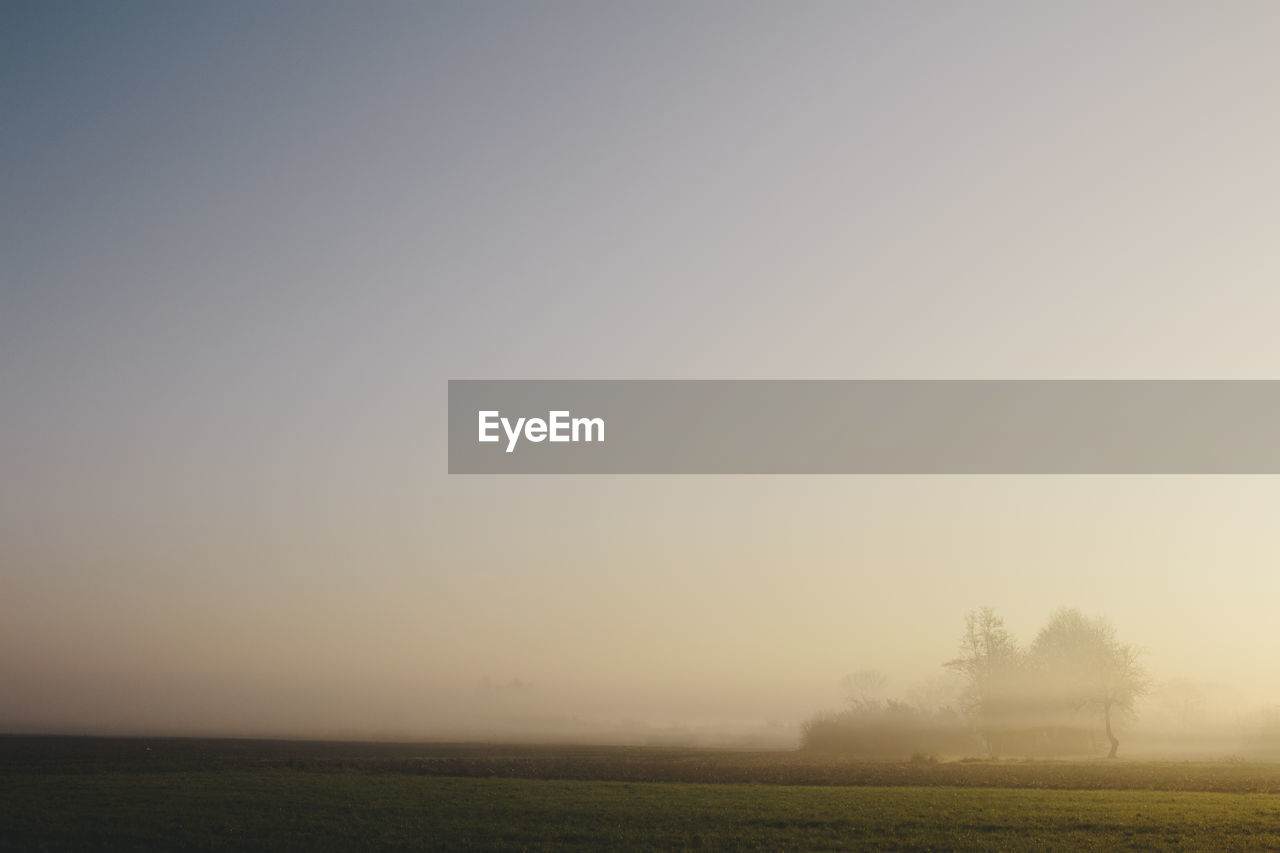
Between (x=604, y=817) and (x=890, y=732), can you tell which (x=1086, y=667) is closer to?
(x=890, y=732)

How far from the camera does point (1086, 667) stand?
9175 centimetres

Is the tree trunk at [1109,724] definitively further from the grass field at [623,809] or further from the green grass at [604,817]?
the green grass at [604,817]

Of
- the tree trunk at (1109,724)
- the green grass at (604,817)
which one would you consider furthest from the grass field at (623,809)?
the tree trunk at (1109,724)

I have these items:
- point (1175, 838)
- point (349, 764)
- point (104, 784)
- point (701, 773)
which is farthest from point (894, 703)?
point (104, 784)

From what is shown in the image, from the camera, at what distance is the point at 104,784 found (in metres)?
46.6

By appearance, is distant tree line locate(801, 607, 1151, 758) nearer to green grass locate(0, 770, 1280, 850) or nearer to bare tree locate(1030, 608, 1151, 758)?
Result: bare tree locate(1030, 608, 1151, 758)

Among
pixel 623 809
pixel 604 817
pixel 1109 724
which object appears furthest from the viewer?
pixel 1109 724

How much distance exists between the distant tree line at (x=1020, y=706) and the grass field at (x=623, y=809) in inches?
1249

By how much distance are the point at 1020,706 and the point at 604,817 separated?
241 ft

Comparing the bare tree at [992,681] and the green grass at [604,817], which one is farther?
the bare tree at [992,681]

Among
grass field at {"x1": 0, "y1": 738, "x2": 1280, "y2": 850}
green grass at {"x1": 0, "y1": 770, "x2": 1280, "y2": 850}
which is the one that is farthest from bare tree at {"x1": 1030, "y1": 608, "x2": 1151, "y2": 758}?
green grass at {"x1": 0, "y1": 770, "x2": 1280, "y2": 850}

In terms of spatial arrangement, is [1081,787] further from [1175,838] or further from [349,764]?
[349,764]

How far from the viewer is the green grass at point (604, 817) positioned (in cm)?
3078

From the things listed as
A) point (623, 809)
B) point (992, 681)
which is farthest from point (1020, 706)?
point (623, 809)
